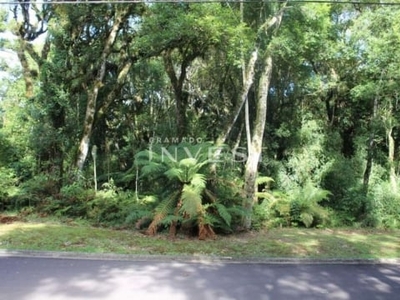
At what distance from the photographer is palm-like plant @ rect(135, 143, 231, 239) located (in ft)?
27.7

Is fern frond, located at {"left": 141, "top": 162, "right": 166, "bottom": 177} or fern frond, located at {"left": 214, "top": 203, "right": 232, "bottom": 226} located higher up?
fern frond, located at {"left": 141, "top": 162, "right": 166, "bottom": 177}

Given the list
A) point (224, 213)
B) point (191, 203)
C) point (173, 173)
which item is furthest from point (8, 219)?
point (224, 213)

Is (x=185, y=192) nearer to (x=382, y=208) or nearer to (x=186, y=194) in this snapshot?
(x=186, y=194)

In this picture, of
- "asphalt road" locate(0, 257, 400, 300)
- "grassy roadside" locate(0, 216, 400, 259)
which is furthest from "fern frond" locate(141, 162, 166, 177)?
"asphalt road" locate(0, 257, 400, 300)

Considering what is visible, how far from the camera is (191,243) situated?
8.08 meters

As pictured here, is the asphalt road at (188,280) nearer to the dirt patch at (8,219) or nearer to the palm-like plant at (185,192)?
the palm-like plant at (185,192)

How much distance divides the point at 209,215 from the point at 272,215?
9.76 feet

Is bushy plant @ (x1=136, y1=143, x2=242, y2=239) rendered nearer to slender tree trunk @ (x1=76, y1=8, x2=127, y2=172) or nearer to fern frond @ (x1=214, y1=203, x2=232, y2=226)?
fern frond @ (x1=214, y1=203, x2=232, y2=226)

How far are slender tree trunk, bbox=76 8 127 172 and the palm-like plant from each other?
10.9 feet

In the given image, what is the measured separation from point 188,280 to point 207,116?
35.2 feet

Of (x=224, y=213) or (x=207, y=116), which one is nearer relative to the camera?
(x=224, y=213)

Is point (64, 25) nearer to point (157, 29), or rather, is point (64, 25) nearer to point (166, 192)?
point (157, 29)

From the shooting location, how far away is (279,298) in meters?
5.05

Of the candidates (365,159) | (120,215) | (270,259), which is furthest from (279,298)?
(365,159)
